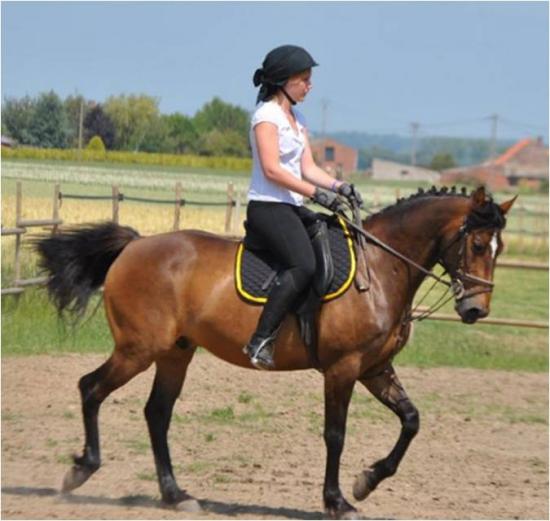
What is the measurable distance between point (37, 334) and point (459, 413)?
5.12 metres

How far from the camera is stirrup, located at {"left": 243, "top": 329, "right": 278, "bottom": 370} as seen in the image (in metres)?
7.21

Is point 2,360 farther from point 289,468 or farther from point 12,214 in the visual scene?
point 289,468

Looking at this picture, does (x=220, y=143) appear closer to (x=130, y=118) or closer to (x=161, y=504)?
(x=130, y=118)

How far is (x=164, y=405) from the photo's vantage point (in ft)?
25.4

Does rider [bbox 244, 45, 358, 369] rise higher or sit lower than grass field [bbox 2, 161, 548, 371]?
higher

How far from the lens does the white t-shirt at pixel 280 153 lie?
712 centimetres

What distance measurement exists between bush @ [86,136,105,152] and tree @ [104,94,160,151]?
0.66ft

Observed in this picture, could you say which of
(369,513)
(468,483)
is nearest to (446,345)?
(468,483)

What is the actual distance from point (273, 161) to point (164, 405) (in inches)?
70.2

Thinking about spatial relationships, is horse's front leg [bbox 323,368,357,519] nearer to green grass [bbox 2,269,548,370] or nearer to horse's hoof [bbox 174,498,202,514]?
horse's hoof [bbox 174,498,202,514]

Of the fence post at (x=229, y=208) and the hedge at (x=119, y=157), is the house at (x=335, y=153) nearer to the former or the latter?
the fence post at (x=229, y=208)

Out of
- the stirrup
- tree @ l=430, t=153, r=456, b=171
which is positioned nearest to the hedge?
the stirrup

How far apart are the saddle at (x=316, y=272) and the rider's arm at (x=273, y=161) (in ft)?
1.23

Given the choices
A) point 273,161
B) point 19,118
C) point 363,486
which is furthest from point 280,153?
point 19,118
